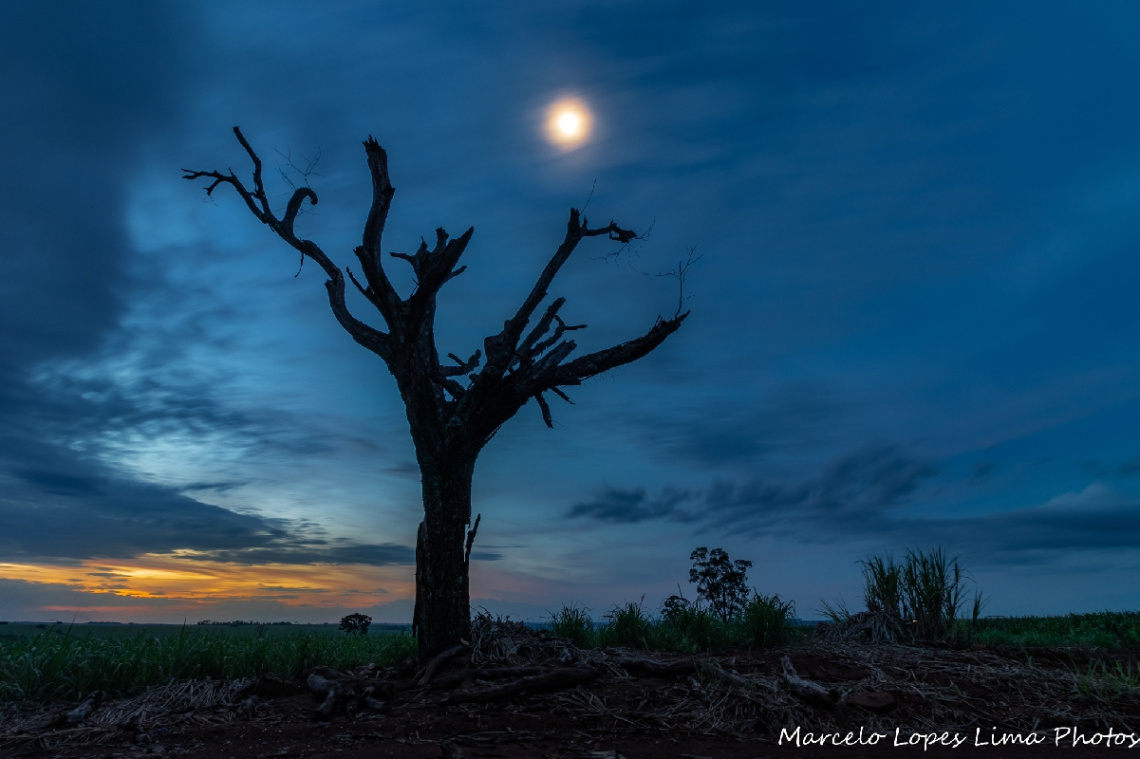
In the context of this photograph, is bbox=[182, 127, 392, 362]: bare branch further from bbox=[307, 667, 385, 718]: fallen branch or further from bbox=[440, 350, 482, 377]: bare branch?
bbox=[307, 667, 385, 718]: fallen branch

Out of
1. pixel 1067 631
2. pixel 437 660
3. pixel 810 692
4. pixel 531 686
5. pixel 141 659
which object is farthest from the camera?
pixel 1067 631

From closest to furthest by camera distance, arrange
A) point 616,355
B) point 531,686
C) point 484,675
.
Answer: point 531,686 < point 484,675 < point 616,355

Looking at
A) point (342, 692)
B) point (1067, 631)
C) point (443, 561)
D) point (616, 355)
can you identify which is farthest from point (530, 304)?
point (1067, 631)

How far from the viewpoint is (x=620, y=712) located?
7.23 m

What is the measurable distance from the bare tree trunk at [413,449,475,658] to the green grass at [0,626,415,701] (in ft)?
3.11

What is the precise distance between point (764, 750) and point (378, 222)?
27.2ft

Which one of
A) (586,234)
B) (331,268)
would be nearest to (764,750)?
(586,234)

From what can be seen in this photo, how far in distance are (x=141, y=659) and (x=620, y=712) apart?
660cm

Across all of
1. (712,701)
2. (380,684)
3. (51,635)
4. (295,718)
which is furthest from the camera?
(51,635)

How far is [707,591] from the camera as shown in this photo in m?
21.6

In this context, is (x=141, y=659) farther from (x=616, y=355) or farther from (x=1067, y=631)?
(x=1067, y=631)

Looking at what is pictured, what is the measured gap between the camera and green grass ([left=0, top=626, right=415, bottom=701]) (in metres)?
8.91

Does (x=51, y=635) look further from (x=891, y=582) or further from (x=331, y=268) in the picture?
(x=891, y=582)

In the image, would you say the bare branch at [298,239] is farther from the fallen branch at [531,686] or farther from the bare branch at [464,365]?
the fallen branch at [531,686]
